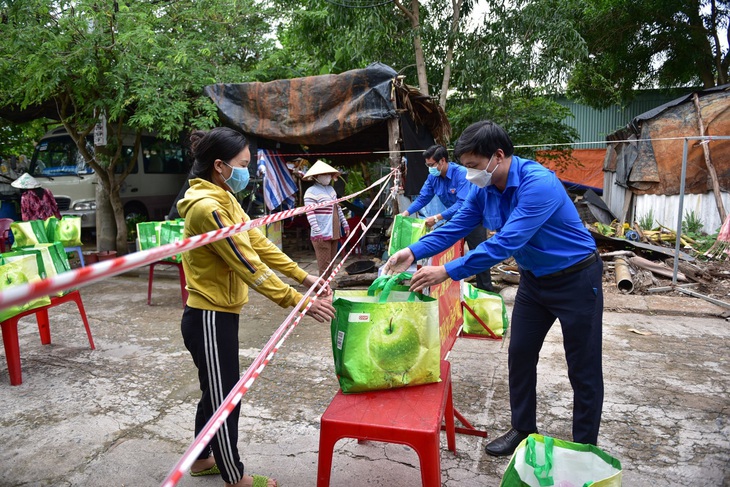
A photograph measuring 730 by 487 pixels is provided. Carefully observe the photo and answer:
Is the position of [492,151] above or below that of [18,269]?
above

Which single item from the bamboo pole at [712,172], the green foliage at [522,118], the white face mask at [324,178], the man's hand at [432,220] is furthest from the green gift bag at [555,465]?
the green foliage at [522,118]

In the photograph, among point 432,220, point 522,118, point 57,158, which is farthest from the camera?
point 522,118

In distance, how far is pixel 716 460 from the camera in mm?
2801

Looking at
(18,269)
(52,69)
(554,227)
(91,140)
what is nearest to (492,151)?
(554,227)

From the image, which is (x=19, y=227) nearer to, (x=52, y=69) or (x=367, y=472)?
(x=52, y=69)

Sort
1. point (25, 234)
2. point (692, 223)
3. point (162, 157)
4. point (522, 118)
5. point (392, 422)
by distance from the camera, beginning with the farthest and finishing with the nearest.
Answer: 1. point (522, 118)
2. point (162, 157)
3. point (692, 223)
4. point (25, 234)
5. point (392, 422)

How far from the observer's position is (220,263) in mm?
2244

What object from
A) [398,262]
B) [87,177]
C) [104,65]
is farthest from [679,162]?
[87,177]

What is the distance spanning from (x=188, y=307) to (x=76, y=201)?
9043 mm

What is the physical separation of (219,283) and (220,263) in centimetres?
9

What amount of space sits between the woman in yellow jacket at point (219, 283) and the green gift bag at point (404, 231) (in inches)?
92.9

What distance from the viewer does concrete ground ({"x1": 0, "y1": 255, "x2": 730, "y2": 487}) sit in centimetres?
278

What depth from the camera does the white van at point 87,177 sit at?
9.89 meters

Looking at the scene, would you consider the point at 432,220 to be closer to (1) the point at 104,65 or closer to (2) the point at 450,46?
(1) the point at 104,65
